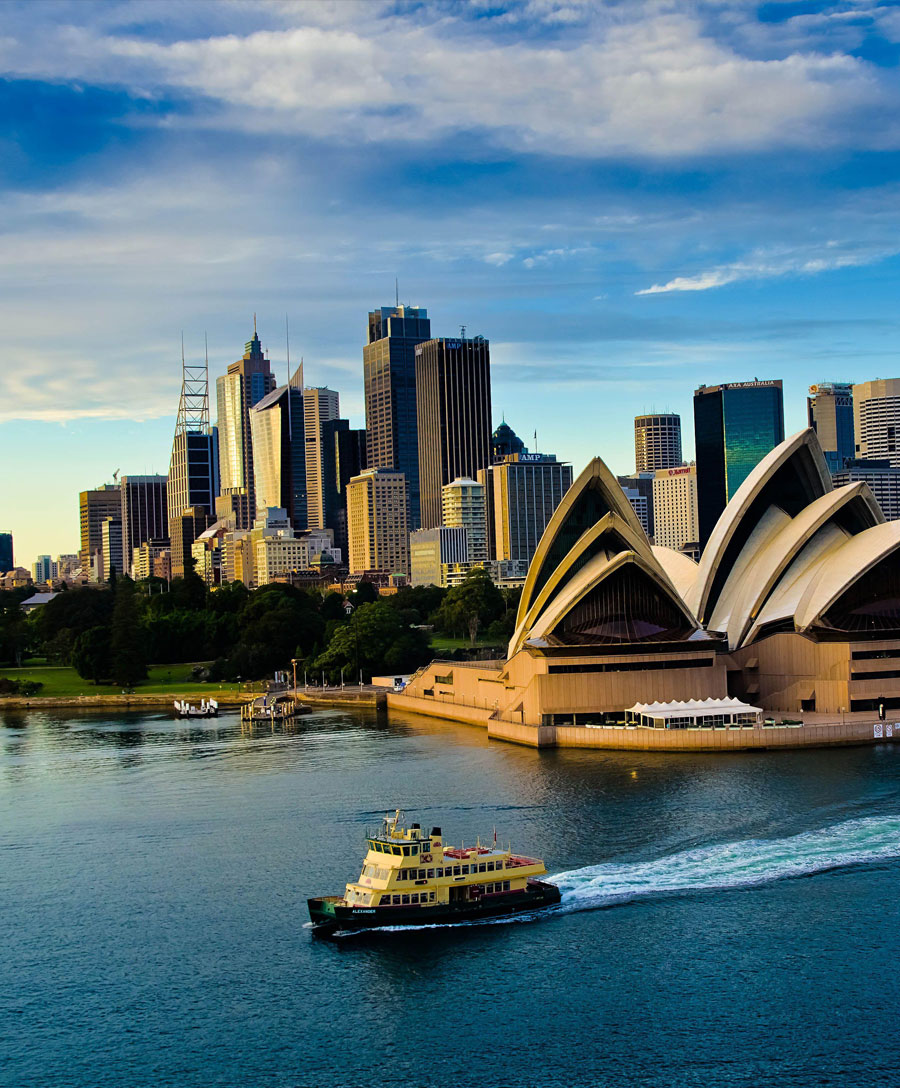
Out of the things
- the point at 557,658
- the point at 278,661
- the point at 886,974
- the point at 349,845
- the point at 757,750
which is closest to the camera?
Answer: the point at 886,974

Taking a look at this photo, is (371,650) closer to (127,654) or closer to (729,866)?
(127,654)

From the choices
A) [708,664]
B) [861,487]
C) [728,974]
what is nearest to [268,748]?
[708,664]

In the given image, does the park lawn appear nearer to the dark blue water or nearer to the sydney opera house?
the sydney opera house

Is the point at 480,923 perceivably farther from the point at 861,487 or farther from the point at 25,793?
the point at 861,487

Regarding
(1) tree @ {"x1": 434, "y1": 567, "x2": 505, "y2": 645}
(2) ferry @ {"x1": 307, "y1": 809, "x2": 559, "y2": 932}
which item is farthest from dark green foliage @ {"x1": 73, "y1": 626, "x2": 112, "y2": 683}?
(2) ferry @ {"x1": 307, "y1": 809, "x2": 559, "y2": 932}

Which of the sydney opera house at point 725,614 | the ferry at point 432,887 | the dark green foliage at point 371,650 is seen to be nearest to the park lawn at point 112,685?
the dark green foliage at point 371,650

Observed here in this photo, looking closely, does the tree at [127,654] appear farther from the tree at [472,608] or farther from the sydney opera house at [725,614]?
the sydney opera house at [725,614]

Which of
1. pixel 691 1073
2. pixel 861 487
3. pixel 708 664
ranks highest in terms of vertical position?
pixel 861 487
